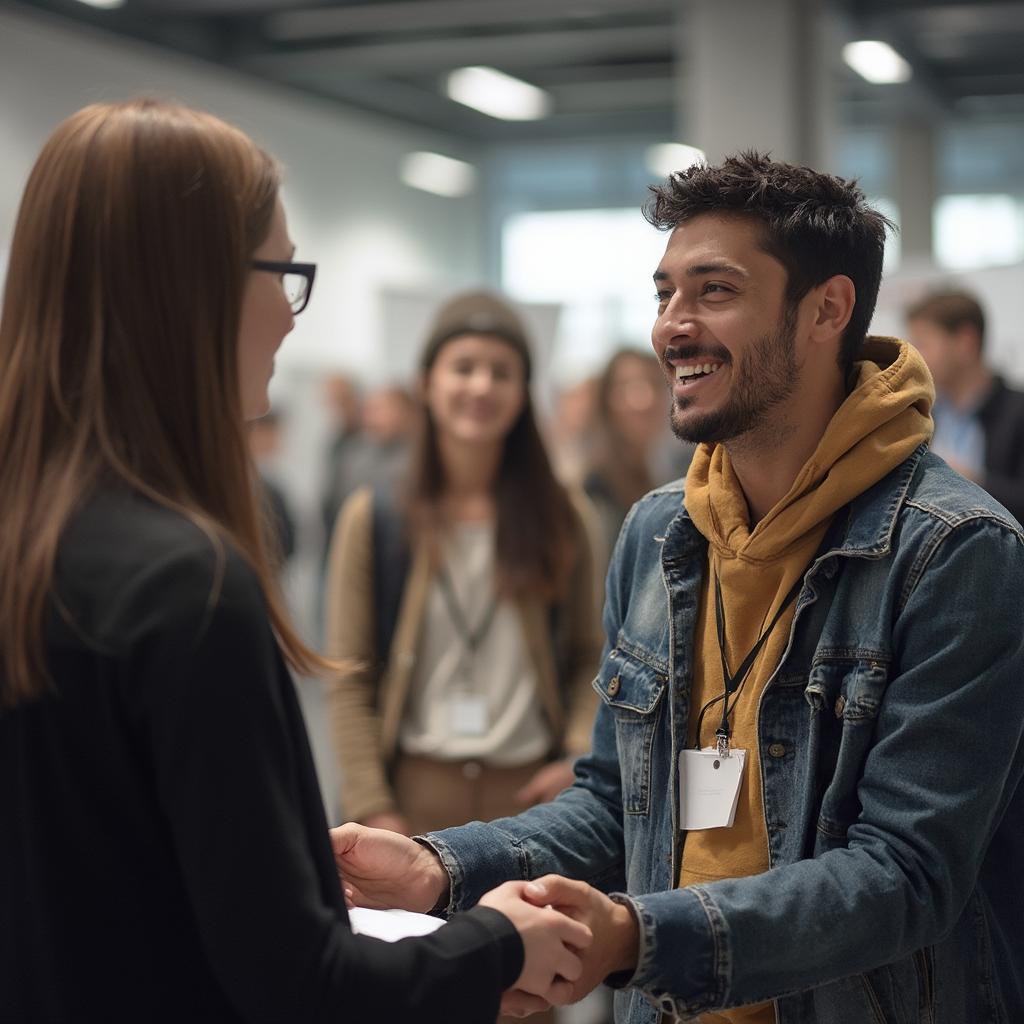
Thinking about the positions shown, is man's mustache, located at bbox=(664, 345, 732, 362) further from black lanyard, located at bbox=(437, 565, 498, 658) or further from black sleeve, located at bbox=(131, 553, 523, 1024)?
black lanyard, located at bbox=(437, 565, 498, 658)

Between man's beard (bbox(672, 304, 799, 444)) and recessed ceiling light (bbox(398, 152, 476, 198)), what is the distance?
1276cm

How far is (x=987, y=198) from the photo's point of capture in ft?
48.1

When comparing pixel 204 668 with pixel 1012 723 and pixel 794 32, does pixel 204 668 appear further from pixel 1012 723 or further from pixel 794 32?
pixel 794 32

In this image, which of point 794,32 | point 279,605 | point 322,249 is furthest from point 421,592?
point 322,249

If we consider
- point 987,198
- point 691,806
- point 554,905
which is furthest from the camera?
point 987,198

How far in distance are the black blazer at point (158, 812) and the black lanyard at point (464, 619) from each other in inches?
79.5

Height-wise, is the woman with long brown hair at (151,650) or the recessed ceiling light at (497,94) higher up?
the recessed ceiling light at (497,94)

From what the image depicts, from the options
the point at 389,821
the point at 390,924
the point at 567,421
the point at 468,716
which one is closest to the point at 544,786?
the point at 468,716

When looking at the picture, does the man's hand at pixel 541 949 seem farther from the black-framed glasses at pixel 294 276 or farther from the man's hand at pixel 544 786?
the man's hand at pixel 544 786

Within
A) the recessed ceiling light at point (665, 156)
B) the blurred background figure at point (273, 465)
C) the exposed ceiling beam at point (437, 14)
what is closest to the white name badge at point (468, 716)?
the blurred background figure at point (273, 465)

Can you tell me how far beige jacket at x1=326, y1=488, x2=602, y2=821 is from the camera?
312 cm

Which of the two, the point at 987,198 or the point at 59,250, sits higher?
the point at 987,198

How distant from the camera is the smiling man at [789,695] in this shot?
1.51 m

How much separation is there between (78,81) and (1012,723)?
939cm
